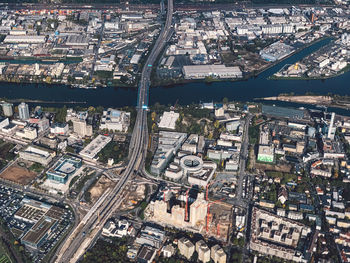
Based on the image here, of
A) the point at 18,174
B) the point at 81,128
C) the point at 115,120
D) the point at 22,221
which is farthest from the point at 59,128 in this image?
the point at 22,221

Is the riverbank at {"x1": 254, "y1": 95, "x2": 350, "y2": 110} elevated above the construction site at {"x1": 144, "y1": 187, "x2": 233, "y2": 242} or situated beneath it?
elevated above

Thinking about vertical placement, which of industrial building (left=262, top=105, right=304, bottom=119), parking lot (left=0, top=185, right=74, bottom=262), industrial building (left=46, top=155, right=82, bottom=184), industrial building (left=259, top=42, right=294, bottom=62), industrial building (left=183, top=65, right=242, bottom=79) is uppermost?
industrial building (left=259, top=42, right=294, bottom=62)

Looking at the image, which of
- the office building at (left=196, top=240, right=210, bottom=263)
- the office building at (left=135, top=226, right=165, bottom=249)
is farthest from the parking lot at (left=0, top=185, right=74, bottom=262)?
the office building at (left=196, top=240, right=210, bottom=263)

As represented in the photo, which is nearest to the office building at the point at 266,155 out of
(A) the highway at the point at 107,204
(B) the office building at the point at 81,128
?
(A) the highway at the point at 107,204

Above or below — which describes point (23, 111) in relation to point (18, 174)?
above

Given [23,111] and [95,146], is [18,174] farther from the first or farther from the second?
[23,111]

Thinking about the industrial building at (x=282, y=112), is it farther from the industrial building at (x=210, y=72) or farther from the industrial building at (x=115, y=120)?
the industrial building at (x=115, y=120)

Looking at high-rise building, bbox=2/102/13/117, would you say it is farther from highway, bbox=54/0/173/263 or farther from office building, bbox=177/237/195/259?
office building, bbox=177/237/195/259
